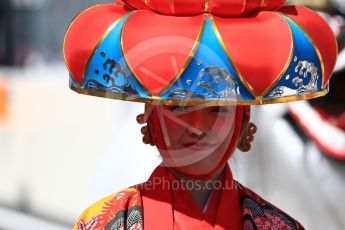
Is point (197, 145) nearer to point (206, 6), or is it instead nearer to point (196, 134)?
point (196, 134)

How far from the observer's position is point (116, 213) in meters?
1.46

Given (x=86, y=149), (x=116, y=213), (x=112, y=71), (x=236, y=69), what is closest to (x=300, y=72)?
(x=236, y=69)

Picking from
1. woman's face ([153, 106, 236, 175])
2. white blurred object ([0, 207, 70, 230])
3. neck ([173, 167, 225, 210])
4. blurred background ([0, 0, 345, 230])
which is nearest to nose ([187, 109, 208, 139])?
woman's face ([153, 106, 236, 175])

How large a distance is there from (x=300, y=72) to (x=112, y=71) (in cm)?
35

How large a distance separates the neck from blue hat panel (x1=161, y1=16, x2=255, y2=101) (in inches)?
11.1

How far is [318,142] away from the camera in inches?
110

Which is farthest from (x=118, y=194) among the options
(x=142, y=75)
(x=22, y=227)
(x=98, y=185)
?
(x=22, y=227)

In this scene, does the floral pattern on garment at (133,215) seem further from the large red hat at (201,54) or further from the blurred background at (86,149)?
the blurred background at (86,149)

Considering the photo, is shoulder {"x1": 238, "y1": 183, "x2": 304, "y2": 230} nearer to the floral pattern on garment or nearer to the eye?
the floral pattern on garment

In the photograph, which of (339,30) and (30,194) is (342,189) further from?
(30,194)

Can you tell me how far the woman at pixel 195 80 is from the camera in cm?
124

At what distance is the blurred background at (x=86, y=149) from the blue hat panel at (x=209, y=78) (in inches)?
26.2

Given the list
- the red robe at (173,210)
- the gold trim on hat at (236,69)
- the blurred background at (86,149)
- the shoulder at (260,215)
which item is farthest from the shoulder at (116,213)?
the blurred background at (86,149)

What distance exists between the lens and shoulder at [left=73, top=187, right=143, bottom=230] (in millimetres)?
1438
